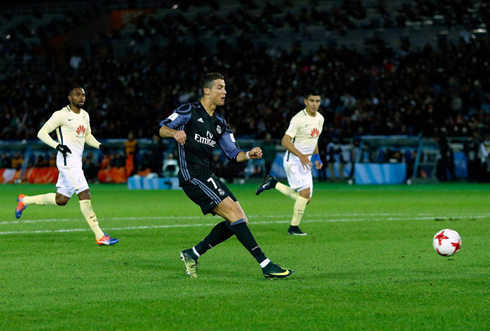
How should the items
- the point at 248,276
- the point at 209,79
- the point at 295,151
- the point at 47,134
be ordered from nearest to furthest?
the point at 248,276
the point at 209,79
the point at 47,134
the point at 295,151

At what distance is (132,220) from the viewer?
51.4 ft

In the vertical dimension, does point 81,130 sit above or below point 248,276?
above

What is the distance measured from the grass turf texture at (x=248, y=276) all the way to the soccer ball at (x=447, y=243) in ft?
0.48

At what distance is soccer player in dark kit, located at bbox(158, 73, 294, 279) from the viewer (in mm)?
8156

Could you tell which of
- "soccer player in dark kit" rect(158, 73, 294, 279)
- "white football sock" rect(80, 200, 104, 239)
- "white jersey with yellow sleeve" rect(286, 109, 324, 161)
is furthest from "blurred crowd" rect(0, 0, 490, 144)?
"soccer player in dark kit" rect(158, 73, 294, 279)

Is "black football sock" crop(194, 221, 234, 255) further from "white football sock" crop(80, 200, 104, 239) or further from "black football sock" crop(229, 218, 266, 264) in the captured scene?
"white football sock" crop(80, 200, 104, 239)

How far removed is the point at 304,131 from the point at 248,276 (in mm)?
6174

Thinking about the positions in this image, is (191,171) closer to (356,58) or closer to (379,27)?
(356,58)

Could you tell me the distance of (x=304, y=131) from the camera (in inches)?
552

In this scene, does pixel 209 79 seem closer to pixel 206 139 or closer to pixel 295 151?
pixel 206 139

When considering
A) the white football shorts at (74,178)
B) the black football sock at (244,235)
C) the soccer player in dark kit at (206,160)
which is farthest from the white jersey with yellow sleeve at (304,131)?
the black football sock at (244,235)

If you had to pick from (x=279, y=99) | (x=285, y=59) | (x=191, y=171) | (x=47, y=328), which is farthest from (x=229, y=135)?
(x=285, y=59)

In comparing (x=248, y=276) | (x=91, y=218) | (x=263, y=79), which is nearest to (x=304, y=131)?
(x=91, y=218)

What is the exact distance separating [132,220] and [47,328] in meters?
10.1
